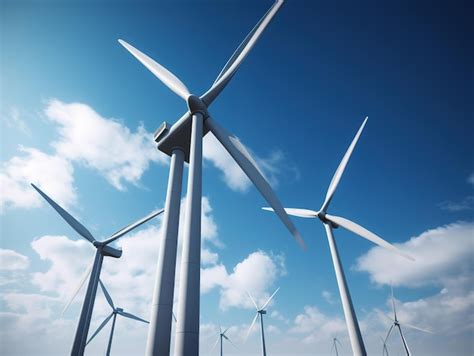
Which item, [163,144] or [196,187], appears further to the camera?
[163,144]

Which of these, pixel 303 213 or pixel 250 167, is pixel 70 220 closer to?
pixel 250 167

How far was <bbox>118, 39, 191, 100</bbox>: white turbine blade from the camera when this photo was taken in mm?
19295

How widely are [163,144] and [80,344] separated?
25907 mm

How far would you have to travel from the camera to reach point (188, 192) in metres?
13.8

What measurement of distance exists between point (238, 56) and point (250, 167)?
33.6 ft

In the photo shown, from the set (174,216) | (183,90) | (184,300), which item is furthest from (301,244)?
(183,90)

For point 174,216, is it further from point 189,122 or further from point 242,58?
point 242,58

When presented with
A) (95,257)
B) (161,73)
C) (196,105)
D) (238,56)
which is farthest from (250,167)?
(95,257)

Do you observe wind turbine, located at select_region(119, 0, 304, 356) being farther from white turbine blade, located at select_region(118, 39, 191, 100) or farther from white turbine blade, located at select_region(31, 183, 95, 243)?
white turbine blade, located at select_region(31, 183, 95, 243)

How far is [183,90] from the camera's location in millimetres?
19141

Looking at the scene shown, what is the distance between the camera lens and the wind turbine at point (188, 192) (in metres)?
11.0

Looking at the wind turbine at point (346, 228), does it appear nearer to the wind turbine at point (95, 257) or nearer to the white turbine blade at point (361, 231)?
the white turbine blade at point (361, 231)

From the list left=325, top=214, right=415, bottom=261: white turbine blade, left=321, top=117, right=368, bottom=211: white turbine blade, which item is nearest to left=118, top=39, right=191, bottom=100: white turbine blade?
left=321, top=117, right=368, bottom=211: white turbine blade

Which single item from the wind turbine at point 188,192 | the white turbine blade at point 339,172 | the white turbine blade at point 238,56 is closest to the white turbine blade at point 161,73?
the wind turbine at point 188,192
